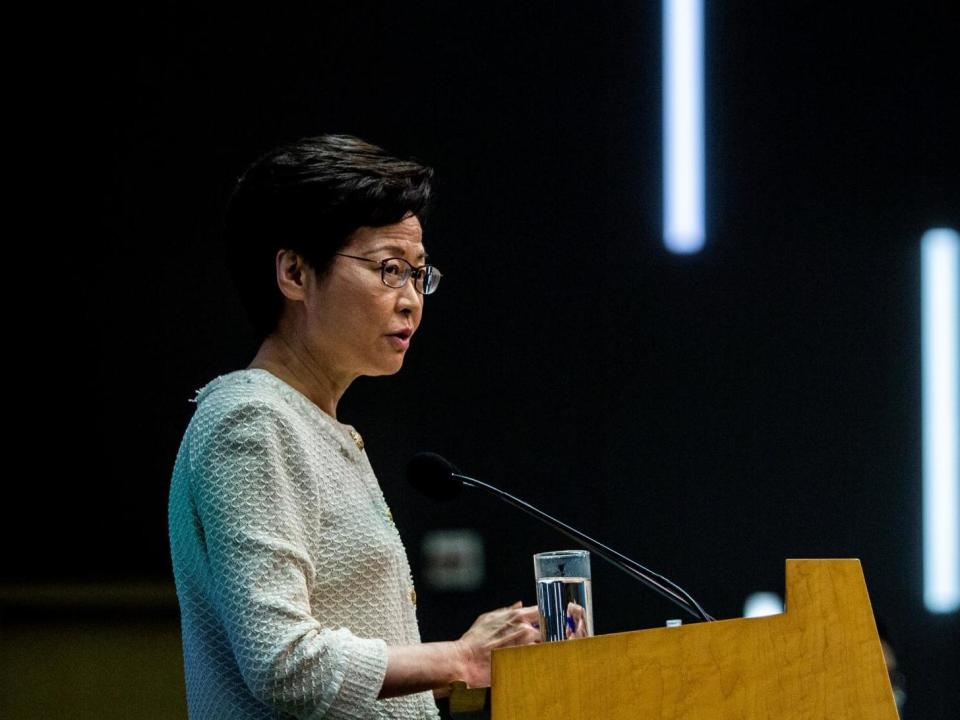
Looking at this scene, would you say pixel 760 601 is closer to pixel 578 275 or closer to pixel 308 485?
pixel 578 275

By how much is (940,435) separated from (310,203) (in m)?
2.45

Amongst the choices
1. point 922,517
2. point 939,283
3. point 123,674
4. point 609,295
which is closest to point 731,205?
point 609,295

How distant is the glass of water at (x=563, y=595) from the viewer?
1.18 meters

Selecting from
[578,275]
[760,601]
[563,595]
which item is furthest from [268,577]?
[760,601]

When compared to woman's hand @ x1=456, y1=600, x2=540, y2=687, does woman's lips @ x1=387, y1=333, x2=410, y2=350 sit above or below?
above

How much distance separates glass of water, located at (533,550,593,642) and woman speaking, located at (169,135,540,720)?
0.02 meters

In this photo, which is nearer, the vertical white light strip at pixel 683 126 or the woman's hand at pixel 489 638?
the woman's hand at pixel 489 638

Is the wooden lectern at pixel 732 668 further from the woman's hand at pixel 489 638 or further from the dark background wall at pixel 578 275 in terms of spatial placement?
the dark background wall at pixel 578 275

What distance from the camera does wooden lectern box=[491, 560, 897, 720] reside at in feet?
3.41

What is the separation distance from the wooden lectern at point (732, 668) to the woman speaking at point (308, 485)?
115 mm

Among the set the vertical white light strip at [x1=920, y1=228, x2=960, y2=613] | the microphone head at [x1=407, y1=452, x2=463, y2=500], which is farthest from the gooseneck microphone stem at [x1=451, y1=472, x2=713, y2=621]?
the vertical white light strip at [x1=920, y1=228, x2=960, y2=613]

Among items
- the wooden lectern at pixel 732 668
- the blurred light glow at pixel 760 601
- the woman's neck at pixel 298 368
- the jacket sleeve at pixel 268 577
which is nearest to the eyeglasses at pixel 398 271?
the woman's neck at pixel 298 368

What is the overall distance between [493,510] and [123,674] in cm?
98

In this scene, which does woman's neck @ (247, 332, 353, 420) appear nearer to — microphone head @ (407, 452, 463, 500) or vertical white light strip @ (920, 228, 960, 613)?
microphone head @ (407, 452, 463, 500)
